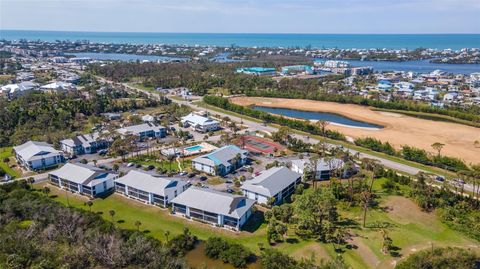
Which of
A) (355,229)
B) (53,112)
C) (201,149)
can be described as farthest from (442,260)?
(53,112)

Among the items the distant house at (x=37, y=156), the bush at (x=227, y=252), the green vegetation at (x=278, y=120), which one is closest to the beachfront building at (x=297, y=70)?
the green vegetation at (x=278, y=120)

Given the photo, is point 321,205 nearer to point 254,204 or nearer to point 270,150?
point 254,204

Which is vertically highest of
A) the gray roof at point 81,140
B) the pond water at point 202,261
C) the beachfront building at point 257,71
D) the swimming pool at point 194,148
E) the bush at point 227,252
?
the beachfront building at point 257,71

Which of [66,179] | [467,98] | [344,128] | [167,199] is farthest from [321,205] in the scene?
[467,98]

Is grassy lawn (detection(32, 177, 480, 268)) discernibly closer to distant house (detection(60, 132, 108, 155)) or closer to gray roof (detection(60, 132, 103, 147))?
distant house (detection(60, 132, 108, 155))

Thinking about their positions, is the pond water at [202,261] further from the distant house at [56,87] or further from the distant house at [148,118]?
the distant house at [56,87]

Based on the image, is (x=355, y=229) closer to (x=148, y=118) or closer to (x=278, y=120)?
(x=278, y=120)

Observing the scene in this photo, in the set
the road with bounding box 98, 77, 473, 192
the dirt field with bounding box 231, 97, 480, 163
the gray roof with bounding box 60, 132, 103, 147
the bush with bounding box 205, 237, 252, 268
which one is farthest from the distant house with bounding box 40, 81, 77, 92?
the bush with bounding box 205, 237, 252, 268
